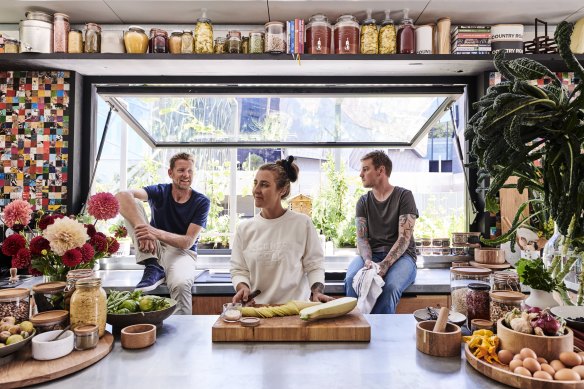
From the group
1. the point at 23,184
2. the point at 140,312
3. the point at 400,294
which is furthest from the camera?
the point at 23,184

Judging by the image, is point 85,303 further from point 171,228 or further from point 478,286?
point 171,228

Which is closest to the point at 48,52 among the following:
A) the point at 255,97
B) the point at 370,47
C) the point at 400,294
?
the point at 255,97

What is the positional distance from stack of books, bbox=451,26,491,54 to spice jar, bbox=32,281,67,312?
114 inches

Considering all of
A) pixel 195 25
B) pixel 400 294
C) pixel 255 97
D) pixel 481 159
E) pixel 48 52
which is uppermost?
pixel 195 25

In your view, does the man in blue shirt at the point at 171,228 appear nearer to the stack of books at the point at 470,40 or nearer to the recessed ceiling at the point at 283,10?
the recessed ceiling at the point at 283,10

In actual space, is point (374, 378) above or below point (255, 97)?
below

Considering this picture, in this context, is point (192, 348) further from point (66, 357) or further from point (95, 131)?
point (95, 131)

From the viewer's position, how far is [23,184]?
330 centimetres

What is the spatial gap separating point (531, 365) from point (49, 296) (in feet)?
5.04

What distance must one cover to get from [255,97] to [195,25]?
0.73 m

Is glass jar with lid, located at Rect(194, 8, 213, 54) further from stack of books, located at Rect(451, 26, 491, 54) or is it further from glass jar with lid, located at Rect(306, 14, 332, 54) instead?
stack of books, located at Rect(451, 26, 491, 54)

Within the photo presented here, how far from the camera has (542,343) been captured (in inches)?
45.6

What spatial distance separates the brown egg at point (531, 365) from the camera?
112cm

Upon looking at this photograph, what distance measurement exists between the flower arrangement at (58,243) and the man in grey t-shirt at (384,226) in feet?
5.76
